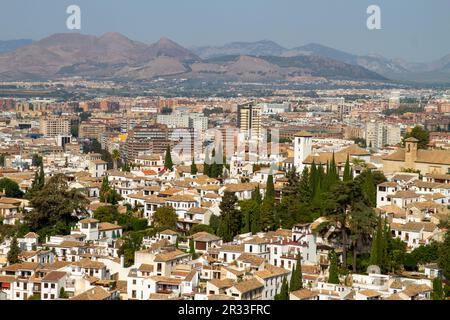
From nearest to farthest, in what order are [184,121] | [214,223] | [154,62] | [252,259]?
1. [252,259]
2. [214,223]
3. [184,121]
4. [154,62]

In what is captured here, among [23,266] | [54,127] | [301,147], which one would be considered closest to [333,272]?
[23,266]

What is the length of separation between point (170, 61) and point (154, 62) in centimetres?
160

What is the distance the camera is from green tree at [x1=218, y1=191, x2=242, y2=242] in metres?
10.9

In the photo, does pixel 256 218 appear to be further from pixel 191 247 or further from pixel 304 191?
pixel 191 247

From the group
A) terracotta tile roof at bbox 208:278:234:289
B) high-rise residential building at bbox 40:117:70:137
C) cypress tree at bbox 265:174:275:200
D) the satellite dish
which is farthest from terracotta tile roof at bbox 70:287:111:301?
high-rise residential building at bbox 40:117:70:137

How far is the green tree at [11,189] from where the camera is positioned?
1445 centimetres

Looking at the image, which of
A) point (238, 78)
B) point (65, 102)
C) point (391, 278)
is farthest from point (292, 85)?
point (391, 278)

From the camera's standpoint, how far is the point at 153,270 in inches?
354

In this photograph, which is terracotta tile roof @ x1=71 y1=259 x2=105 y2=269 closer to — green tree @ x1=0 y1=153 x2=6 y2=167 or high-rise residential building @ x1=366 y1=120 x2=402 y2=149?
green tree @ x1=0 y1=153 x2=6 y2=167

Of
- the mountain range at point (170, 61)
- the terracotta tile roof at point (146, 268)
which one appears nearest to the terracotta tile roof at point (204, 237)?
the terracotta tile roof at point (146, 268)

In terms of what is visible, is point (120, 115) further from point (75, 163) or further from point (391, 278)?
point (391, 278)

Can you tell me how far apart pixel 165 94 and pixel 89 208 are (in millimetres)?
45783

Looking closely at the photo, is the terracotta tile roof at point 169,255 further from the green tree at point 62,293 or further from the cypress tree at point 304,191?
the cypress tree at point 304,191

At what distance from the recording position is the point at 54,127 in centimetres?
3472
